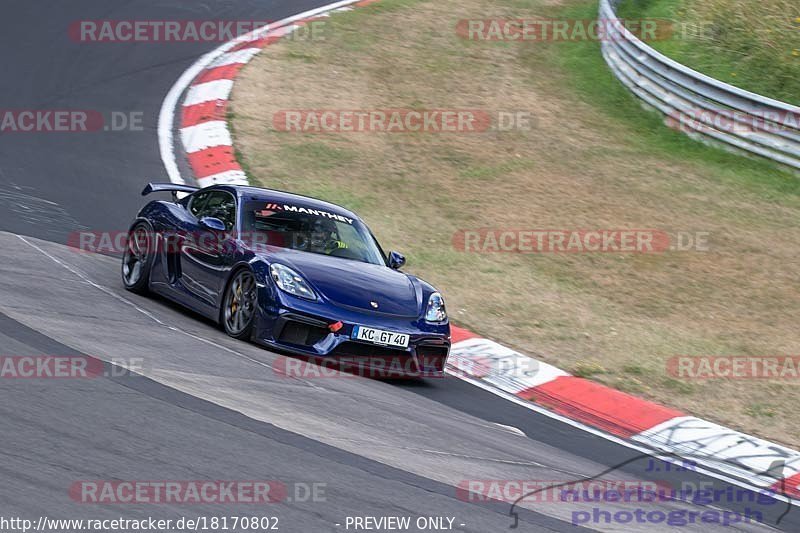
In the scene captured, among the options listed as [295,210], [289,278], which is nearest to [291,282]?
[289,278]

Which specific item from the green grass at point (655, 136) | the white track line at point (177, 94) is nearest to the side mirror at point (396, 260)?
the white track line at point (177, 94)

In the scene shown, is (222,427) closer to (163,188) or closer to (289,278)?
(289,278)

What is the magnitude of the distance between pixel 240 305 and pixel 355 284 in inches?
33.1

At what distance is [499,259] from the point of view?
11.8 m

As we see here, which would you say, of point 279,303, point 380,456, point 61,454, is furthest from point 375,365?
point 61,454

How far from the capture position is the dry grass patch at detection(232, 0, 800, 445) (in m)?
9.84

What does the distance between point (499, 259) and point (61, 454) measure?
7472 millimetres

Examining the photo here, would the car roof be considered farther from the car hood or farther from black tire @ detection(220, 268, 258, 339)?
black tire @ detection(220, 268, 258, 339)

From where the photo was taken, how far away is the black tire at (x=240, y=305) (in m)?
7.89

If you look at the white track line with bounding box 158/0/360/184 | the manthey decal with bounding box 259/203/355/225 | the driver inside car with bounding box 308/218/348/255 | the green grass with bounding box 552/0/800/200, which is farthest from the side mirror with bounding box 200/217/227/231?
the green grass with bounding box 552/0/800/200

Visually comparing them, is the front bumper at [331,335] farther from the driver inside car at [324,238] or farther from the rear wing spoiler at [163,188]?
the rear wing spoiler at [163,188]

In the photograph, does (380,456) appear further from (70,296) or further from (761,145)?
(761,145)

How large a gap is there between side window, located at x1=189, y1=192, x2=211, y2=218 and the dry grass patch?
2.53m

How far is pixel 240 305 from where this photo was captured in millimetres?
8070
